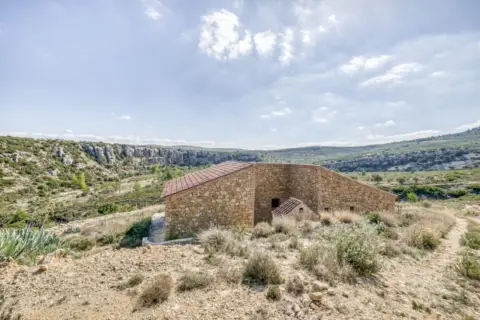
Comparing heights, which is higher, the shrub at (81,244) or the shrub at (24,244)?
the shrub at (24,244)

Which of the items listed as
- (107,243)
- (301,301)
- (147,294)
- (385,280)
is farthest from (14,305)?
(385,280)

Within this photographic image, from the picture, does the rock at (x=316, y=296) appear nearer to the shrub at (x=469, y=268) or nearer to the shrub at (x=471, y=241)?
the shrub at (x=469, y=268)

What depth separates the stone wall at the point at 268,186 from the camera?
1309 cm

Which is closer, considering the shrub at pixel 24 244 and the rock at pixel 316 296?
the rock at pixel 316 296

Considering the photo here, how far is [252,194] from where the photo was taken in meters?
10.0

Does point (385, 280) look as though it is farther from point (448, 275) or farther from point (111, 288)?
point (111, 288)

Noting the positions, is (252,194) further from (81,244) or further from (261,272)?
(81,244)

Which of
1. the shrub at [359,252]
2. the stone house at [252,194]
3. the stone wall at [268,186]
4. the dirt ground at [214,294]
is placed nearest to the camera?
the dirt ground at [214,294]

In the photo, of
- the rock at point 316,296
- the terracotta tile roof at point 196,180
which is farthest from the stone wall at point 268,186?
the rock at point 316,296

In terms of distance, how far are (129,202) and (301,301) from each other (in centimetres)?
2759

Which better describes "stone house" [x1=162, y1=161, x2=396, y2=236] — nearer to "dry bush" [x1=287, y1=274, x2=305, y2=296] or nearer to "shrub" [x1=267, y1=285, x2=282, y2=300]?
"dry bush" [x1=287, y1=274, x2=305, y2=296]

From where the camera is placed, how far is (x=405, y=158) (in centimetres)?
6856

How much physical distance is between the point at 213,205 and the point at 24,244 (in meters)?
5.99

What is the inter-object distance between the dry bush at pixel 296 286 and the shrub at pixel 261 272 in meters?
0.25
